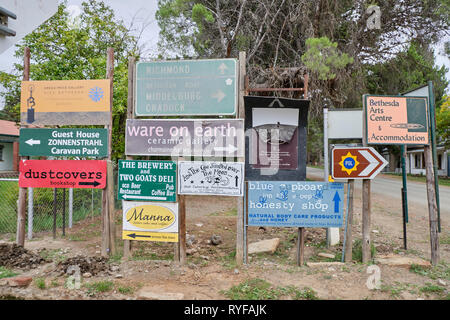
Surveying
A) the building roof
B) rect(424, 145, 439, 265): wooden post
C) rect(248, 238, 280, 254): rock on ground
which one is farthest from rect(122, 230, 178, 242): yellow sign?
the building roof

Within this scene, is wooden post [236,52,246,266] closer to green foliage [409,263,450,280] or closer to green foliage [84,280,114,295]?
green foliage [84,280,114,295]

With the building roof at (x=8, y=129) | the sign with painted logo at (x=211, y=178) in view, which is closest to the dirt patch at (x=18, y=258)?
the sign with painted logo at (x=211, y=178)

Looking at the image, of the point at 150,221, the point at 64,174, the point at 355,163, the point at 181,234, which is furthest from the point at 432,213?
the point at 64,174

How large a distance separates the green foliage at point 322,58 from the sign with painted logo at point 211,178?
5.90 metres

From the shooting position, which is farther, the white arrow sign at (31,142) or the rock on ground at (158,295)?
the white arrow sign at (31,142)

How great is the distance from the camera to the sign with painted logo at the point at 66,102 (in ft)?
17.0

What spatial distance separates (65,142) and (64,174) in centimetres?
59

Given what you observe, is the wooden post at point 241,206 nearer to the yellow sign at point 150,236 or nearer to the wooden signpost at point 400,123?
the yellow sign at point 150,236

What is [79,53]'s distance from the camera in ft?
32.1

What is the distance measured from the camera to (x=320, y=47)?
9.15 meters

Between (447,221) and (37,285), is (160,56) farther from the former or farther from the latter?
(447,221)

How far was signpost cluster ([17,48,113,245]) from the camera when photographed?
518 centimetres

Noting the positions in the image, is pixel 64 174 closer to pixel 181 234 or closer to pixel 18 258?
pixel 18 258

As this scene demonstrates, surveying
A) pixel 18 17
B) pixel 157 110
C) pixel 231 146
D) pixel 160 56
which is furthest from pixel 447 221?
pixel 160 56
